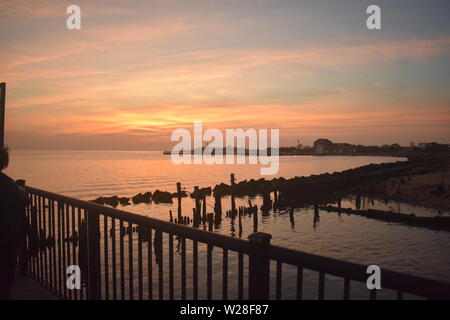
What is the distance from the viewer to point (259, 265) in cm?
280

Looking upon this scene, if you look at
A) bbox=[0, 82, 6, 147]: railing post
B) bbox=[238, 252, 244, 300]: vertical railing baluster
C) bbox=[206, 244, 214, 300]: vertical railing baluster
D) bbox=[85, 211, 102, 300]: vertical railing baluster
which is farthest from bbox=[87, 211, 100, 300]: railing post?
bbox=[0, 82, 6, 147]: railing post

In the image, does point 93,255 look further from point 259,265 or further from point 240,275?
point 259,265

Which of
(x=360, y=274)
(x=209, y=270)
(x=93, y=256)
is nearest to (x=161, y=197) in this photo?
(x=93, y=256)

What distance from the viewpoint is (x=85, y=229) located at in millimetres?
5078

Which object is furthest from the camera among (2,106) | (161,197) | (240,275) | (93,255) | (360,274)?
(161,197)

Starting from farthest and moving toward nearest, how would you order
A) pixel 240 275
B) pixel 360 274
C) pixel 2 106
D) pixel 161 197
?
pixel 161 197 → pixel 2 106 → pixel 240 275 → pixel 360 274

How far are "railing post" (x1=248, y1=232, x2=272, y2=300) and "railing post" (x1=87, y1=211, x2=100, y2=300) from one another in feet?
8.21

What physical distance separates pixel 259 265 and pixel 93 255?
8.99 feet

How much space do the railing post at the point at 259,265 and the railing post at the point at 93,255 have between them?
8.21 feet

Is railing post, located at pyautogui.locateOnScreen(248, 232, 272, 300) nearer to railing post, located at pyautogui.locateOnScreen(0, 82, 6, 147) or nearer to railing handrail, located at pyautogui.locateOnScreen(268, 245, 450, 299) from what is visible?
railing handrail, located at pyautogui.locateOnScreen(268, 245, 450, 299)

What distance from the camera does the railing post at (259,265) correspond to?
2.76 meters

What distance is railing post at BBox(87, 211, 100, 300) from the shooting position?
4.50m
